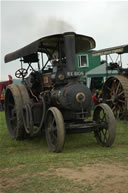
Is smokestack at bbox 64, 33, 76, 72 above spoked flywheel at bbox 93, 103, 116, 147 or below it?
above

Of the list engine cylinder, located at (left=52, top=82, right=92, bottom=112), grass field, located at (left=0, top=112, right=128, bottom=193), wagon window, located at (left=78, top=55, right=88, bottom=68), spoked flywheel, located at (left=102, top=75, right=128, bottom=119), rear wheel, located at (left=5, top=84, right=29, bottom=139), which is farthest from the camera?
wagon window, located at (left=78, top=55, right=88, bottom=68)

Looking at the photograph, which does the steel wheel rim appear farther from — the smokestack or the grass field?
the smokestack

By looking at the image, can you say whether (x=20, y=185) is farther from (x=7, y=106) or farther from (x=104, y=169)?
(x=7, y=106)

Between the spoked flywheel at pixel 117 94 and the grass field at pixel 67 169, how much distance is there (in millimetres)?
3380

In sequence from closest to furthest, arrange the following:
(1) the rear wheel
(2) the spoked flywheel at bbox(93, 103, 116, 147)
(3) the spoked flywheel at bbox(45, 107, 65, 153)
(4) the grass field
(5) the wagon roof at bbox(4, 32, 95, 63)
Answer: (4) the grass field, (3) the spoked flywheel at bbox(45, 107, 65, 153), (2) the spoked flywheel at bbox(93, 103, 116, 147), (5) the wagon roof at bbox(4, 32, 95, 63), (1) the rear wheel

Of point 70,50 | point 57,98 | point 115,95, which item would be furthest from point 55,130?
point 115,95

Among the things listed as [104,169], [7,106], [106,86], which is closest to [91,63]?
[106,86]

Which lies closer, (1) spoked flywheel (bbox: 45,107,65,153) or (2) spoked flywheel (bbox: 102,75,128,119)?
(1) spoked flywheel (bbox: 45,107,65,153)

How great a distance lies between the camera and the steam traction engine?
5.45 m

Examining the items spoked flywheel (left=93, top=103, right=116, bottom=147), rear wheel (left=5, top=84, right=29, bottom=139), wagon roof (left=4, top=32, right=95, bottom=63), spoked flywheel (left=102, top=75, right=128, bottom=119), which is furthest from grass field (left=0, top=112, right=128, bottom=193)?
spoked flywheel (left=102, top=75, right=128, bottom=119)

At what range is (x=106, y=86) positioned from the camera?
34.1ft

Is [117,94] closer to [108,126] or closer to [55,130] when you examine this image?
[108,126]

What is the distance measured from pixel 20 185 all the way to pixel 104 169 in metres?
1.13

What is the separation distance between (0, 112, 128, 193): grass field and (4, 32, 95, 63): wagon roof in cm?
200
